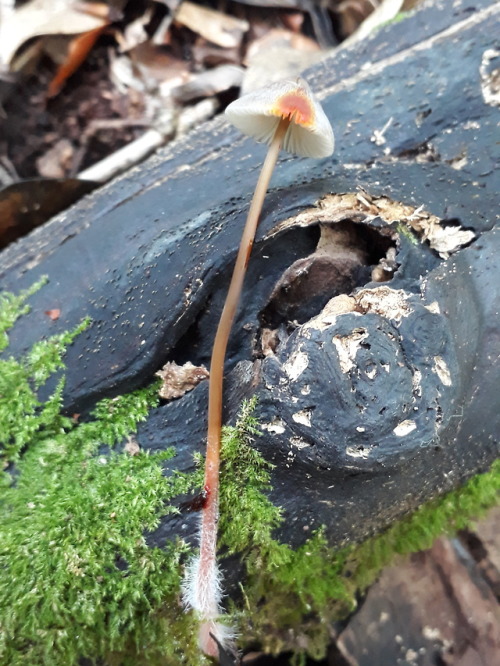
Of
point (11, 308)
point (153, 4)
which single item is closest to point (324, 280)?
point (11, 308)

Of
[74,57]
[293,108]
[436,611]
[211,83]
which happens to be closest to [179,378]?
[293,108]

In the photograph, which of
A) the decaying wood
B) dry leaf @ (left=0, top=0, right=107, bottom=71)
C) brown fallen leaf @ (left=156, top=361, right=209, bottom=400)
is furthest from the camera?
dry leaf @ (left=0, top=0, right=107, bottom=71)

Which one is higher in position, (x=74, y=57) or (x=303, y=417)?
(x=74, y=57)

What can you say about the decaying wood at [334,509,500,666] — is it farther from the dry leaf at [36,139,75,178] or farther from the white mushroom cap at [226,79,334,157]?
the dry leaf at [36,139,75,178]

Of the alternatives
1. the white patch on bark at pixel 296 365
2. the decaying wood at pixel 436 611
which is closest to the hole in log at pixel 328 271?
the white patch on bark at pixel 296 365

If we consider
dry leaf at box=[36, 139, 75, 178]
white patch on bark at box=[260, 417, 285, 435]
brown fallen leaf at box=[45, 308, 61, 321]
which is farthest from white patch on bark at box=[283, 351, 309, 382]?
dry leaf at box=[36, 139, 75, 178]

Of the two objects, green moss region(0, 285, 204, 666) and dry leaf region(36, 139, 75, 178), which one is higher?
dry leaf region(36, 139, 75, 178)

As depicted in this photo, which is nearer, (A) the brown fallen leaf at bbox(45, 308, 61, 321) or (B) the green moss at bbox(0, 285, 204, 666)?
(B) the green moss at bbox(0, 285, 204, 666)

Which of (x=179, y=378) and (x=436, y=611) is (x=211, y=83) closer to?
(x=179, y=378)
